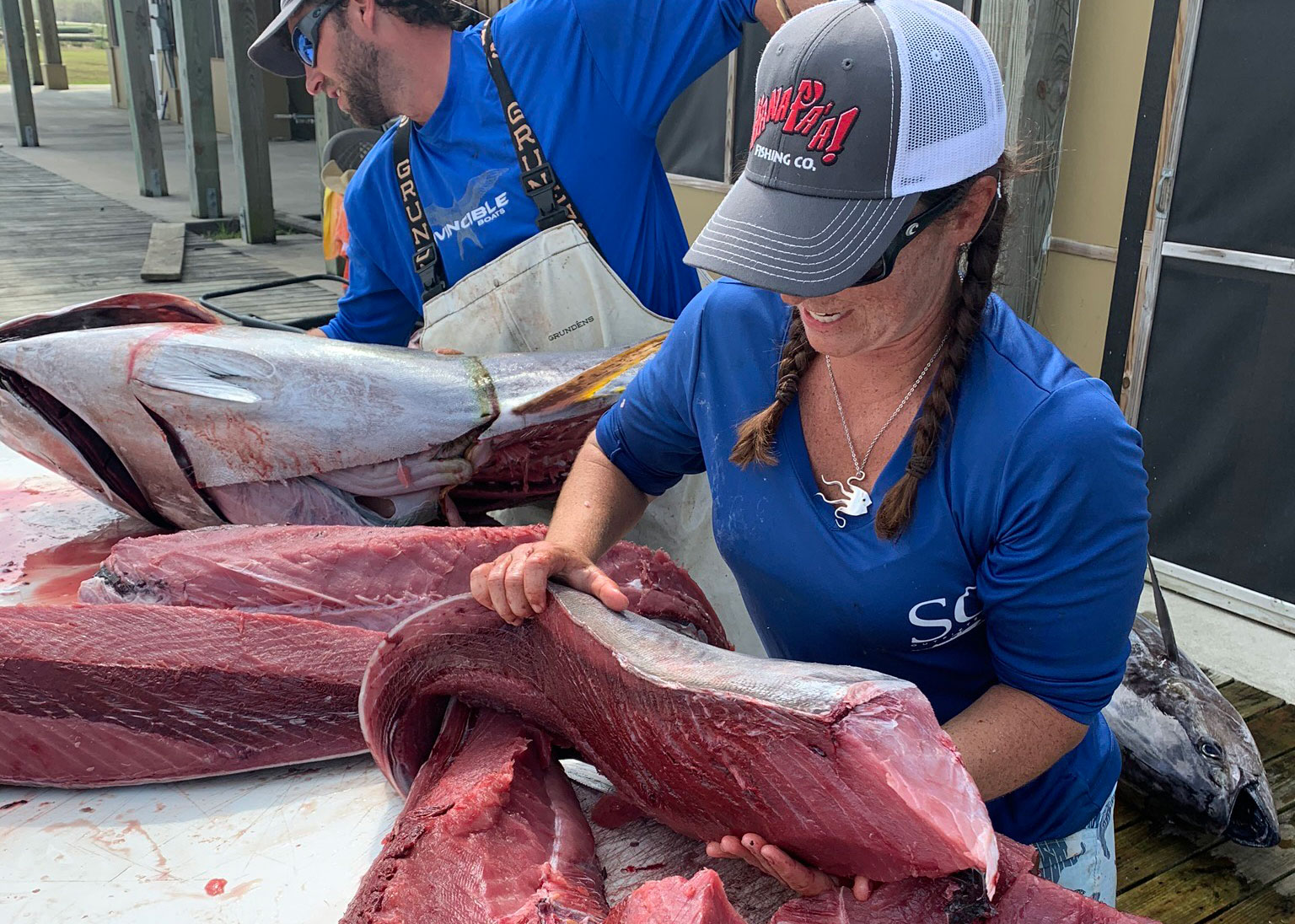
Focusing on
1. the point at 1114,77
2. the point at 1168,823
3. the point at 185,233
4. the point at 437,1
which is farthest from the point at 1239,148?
the point at 185,233

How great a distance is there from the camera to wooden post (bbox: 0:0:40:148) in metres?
16.9

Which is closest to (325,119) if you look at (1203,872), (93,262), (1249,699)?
(93,262)

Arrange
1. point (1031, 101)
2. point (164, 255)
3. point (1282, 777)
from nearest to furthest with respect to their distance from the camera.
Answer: point (1282, 777)
point (1031, 101)
point (164, 255)

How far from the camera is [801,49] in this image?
1.46m

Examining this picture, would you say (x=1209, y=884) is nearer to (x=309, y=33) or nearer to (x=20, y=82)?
(x=309, y=33)

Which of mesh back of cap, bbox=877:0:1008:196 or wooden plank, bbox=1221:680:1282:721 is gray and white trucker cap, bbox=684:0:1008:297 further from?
wooden plank, bbox=1221:680:1282:721

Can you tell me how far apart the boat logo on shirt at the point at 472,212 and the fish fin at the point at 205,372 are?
607mm

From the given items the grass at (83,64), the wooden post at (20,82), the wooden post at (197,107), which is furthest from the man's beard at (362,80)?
the grass at (83,64)

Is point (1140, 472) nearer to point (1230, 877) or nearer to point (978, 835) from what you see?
point (978, 835)

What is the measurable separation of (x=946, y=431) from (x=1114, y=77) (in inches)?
128

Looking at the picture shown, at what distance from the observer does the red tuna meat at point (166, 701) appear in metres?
2.08

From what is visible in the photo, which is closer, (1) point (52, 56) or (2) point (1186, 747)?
(2) point (1186, 747)

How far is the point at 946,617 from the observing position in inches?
63.1

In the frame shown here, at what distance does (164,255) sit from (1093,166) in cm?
847
